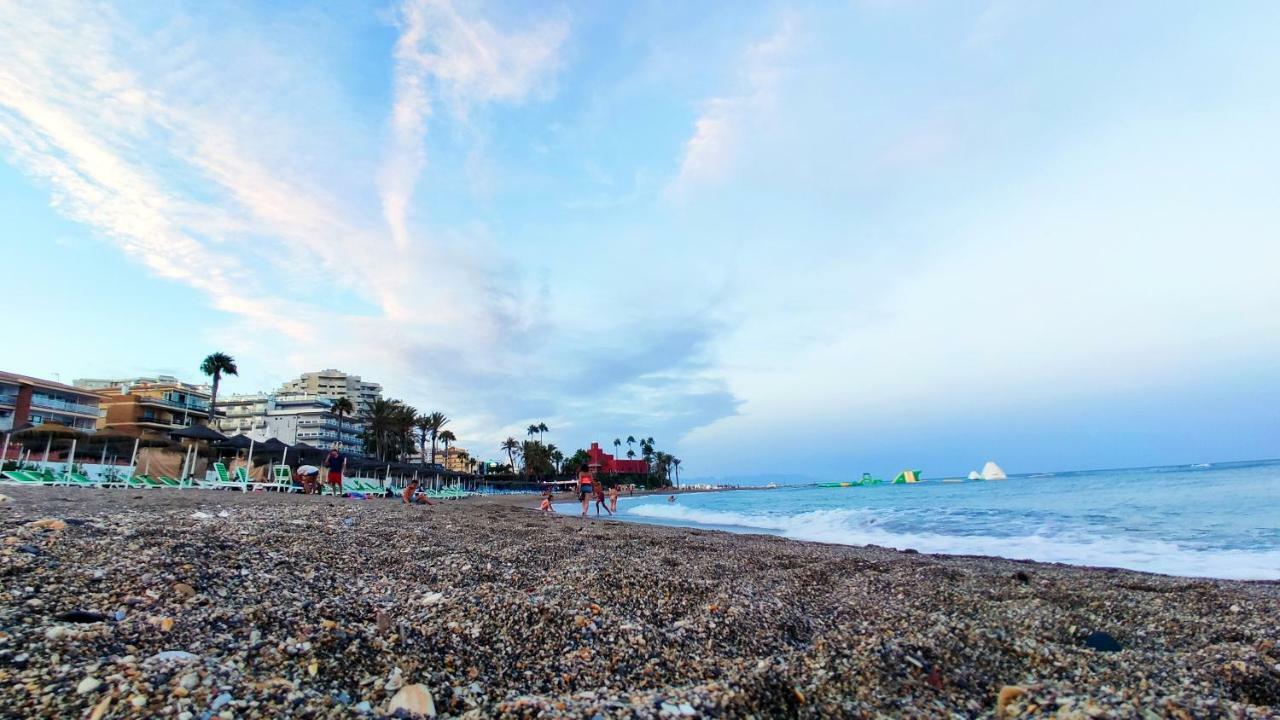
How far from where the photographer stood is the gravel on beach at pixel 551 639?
260cm

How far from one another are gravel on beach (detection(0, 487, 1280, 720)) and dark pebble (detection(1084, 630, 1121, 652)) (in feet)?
0.08

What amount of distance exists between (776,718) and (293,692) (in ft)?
7.39

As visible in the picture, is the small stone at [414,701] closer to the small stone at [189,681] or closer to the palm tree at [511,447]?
the small stone at [189,681]

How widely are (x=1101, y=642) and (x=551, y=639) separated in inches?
157

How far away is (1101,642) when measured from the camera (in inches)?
162

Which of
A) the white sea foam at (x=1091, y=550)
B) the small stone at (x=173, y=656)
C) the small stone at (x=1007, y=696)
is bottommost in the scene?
the white sea foam at (x=1091, y=550)

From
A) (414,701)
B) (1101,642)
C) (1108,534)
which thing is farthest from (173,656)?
(1108,534)

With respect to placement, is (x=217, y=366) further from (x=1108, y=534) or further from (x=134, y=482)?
(x=1108, y=534)

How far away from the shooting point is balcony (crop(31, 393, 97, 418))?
5653 cm

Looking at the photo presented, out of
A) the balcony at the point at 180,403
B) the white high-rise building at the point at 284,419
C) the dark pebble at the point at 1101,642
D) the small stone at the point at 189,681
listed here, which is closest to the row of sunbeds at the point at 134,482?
the small stone at the point at 189,681

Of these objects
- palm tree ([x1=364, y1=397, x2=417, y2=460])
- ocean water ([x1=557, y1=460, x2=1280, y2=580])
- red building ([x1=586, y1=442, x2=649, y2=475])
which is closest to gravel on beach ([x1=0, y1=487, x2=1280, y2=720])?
ocean water ([x1=557, y1=460, x2=1280, y2=580])

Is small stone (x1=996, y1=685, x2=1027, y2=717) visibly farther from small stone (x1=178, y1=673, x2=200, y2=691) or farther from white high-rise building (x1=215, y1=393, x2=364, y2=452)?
white high-rise building (x1=215, y1=393, x2=364, y2=452)

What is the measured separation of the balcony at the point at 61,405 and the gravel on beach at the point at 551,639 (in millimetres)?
74727

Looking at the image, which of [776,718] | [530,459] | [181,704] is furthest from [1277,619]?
[530,459]
